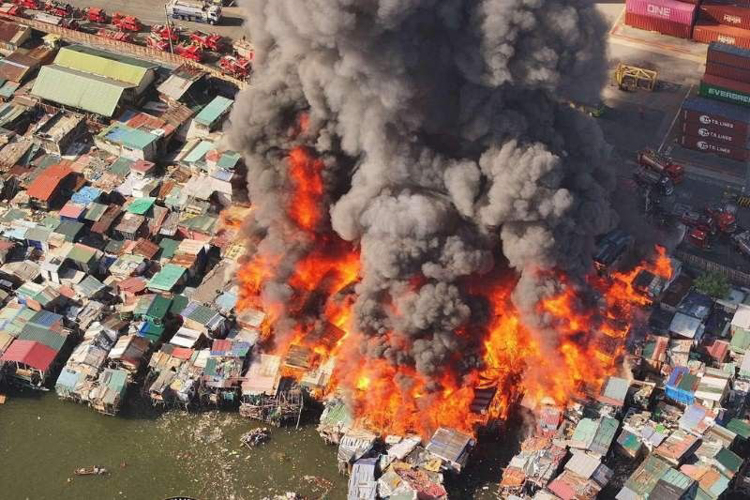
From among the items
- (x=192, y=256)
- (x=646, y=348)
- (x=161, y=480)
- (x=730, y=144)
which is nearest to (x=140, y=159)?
(x=192, y=256)

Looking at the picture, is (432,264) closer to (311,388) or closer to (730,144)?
(311,388)

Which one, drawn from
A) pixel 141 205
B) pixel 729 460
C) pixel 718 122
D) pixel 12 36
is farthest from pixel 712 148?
pixel 12 36

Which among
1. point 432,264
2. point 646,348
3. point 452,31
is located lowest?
point 646,348

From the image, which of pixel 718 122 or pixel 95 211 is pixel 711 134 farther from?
pixel 95 211

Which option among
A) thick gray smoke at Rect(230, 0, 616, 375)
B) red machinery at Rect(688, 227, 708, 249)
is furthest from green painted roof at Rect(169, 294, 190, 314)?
red machinery at Rect(688, 227, 708, 249)

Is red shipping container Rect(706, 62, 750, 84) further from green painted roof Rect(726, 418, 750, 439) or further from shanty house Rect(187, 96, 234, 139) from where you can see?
shanty house Rect(187, 96, 234, 139)

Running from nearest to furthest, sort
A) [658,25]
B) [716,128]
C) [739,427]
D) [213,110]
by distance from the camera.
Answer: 1. [739,427]
2. [716,128]
3. [213,110]
4. [658,25]

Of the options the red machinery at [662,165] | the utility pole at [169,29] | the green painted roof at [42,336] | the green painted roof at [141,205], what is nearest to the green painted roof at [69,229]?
the green painted roof at [141,205]
